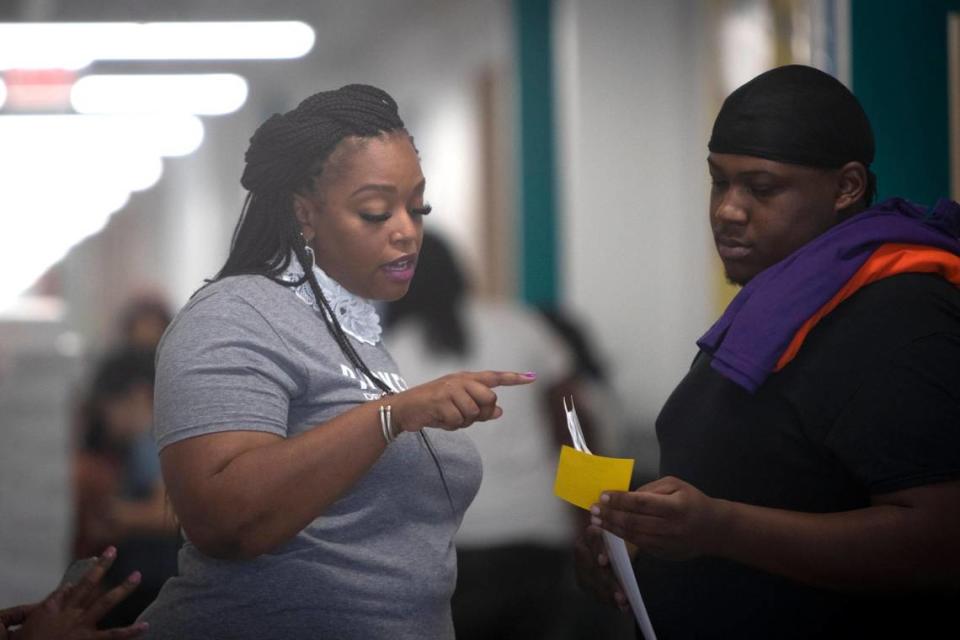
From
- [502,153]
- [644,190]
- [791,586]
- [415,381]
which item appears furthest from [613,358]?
[791,586]

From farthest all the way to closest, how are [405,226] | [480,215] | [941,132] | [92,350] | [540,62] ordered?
[480,215] → [540,62] → [92,350] → [941,132] → [405,226]

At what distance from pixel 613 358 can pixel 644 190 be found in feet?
1.69

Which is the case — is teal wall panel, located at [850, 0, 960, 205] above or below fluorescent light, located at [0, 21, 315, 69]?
below

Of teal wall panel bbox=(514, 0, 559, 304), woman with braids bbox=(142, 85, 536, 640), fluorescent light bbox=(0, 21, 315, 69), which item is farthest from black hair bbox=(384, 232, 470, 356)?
teal wall panel bbox=(514, 0, 559, 304)

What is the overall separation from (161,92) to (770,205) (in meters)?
1.63

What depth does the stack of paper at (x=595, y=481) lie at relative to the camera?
107 centimetres

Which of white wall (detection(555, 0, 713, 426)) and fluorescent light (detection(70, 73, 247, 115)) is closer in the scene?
fluorescent light (detection(70, 73, 247, 115))

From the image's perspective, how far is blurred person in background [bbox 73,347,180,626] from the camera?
4.00 feet

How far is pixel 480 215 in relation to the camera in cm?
545

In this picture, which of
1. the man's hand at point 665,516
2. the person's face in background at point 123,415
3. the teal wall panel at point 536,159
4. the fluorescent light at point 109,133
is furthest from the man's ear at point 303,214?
the teal wall panel at point 536,159

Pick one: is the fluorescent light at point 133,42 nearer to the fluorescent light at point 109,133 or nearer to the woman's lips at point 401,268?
the fluorescent light at point 109,133

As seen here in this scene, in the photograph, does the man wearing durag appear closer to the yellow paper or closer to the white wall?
the yellow paper

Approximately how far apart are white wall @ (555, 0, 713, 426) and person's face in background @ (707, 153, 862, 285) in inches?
66.0

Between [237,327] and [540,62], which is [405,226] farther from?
[540,62]
